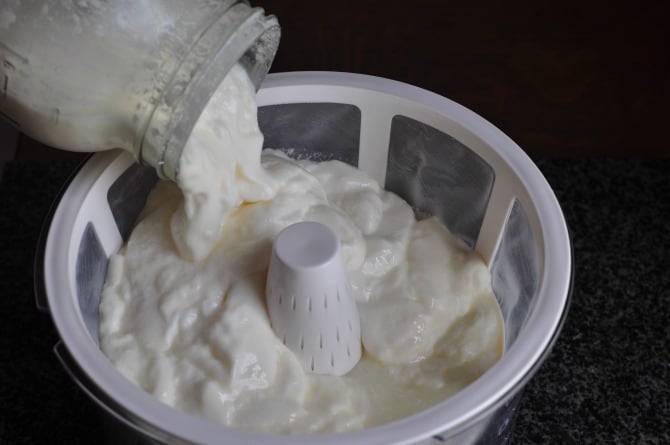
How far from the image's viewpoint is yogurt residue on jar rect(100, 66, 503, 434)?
798 millimetres

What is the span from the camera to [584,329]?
3.45 feet

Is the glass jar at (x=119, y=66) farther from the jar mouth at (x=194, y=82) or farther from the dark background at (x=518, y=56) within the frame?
the dark background at (x=518, y=56)

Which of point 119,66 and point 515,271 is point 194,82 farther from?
point 515,271

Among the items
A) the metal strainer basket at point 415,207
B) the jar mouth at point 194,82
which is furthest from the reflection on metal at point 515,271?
the jar mouth at point 194,82

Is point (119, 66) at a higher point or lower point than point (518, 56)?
higher

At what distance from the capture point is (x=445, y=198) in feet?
3.26

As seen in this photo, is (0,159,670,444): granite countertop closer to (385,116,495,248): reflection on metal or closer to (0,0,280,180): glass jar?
(385,116,495,248): reflection on metal

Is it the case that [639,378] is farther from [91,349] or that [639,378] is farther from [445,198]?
[91,349]

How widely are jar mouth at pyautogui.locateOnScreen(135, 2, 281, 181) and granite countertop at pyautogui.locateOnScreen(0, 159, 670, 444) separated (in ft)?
1.01

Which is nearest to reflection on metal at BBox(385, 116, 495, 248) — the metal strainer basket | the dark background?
the metal strainer basket

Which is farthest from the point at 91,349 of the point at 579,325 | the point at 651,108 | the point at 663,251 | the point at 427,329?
the point at 651,108

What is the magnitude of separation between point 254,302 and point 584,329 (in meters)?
0.43

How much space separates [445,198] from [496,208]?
86mm

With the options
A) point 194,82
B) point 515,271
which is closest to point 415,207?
point 515,271
